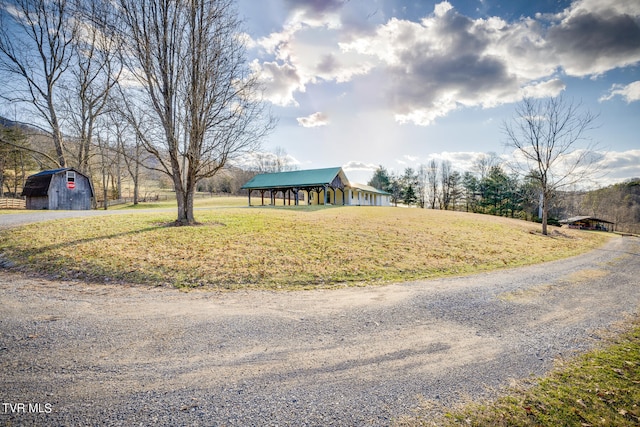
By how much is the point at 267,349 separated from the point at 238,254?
561 centimetres

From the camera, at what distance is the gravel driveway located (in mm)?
2514

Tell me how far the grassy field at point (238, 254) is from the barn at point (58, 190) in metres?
16.4

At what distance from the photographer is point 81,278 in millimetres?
6727

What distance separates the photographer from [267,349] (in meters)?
3.58

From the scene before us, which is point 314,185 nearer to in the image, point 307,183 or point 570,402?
point 307,183

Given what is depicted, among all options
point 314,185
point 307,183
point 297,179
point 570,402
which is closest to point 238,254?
point 570,402

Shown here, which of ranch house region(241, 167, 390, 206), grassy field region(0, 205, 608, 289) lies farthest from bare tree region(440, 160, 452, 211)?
grassy field region(0, 205, 608, 289)

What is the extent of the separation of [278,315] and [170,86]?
12.5 meters

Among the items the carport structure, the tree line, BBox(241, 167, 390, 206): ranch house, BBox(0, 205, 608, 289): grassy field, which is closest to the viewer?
BBox(0, 205, 608, 289): grassy field

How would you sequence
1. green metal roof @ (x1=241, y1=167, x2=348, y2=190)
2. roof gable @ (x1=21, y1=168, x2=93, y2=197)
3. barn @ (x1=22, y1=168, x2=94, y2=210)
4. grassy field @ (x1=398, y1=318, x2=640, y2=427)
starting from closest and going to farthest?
grassy field @ (x1=398, y1=318, x2=640, y2=427) → roof gable @ (x1=21, y1=168, x2=93, y2=197) → barn @ (x1=22, y1=168, x2=94, y2=210) → green metal roof @ (x1=241, y1=167, x2=348, y2=190)

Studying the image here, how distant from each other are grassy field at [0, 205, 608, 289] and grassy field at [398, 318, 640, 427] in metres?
4.44

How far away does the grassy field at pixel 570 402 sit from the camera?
95.0 inches

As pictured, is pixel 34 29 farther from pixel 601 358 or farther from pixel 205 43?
pixel 601 358

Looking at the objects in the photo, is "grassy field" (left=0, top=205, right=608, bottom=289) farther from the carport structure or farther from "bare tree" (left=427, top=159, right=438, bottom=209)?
"bare tree" (left=427, top=159, right=438, bottom=209)
